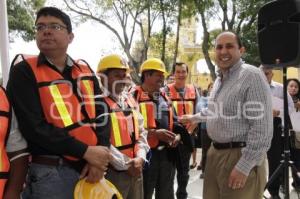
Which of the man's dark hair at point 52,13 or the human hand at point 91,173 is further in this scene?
the man's dark hair at point 52,13

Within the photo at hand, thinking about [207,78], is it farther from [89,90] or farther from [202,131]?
[89,90]

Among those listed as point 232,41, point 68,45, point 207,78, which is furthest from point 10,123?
point 207,78

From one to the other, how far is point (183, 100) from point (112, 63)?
2.58 metres

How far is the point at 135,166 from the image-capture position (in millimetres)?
2855

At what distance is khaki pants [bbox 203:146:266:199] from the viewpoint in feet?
9.15

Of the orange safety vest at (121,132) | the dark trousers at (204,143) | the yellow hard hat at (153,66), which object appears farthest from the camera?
the dark trousers at (204,143)

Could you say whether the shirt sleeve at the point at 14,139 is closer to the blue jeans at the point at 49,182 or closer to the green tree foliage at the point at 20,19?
the blue jeans at the point at 49,182

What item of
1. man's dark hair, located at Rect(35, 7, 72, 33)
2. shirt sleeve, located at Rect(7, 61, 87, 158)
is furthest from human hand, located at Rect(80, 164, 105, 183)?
man's dark hair, located at Rect(35, 7, 72, 33)

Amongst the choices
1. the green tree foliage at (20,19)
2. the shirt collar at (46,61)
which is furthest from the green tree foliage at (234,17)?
the shirt collar at (46,61)

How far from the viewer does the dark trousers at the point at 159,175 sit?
387 centimetres

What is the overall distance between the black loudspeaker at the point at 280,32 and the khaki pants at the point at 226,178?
186cm

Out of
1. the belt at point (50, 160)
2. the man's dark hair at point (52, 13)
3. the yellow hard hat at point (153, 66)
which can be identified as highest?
the man's dark hair at point (52, 13)

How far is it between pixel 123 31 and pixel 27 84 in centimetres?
1634

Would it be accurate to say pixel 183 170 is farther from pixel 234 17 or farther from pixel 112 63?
pixel 234 17
